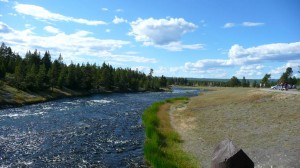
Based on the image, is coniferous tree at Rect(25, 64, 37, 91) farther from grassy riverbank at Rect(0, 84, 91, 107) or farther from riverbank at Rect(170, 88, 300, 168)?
riverbank at Rect(170, 88, 300, 168)

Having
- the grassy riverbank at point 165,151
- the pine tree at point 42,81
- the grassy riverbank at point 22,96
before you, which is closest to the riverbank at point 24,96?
the grassy riverbank at point 22,96

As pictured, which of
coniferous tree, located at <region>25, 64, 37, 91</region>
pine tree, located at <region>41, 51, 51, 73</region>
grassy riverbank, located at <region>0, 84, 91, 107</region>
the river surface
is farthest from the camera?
pine tree, located at <region>41, 51, 51, 73</region>

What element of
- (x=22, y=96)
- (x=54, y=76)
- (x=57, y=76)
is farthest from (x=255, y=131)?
(x=57, y=76)

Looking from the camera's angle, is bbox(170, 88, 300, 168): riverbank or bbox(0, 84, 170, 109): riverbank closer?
bbox(170, 88, 300, 168): riverbank

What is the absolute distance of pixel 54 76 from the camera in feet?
371

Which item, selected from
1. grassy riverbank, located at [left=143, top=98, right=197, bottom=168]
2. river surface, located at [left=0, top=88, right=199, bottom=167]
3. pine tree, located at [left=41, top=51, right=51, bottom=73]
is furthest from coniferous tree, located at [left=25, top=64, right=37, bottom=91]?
grassy riverbank, located at [left=143, top=98, right=197, bottom=168]

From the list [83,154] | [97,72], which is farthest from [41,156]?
[97,72]

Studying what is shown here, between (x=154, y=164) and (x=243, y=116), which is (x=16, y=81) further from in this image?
(x=154, y=164)

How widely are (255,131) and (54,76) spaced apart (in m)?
92.8

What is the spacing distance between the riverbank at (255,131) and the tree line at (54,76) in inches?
2457

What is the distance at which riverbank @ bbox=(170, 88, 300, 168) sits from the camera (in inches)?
970

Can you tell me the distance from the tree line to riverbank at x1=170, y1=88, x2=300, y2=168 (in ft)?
205

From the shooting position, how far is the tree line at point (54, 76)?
3824 inches

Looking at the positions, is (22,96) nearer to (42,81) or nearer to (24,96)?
(24,96)
